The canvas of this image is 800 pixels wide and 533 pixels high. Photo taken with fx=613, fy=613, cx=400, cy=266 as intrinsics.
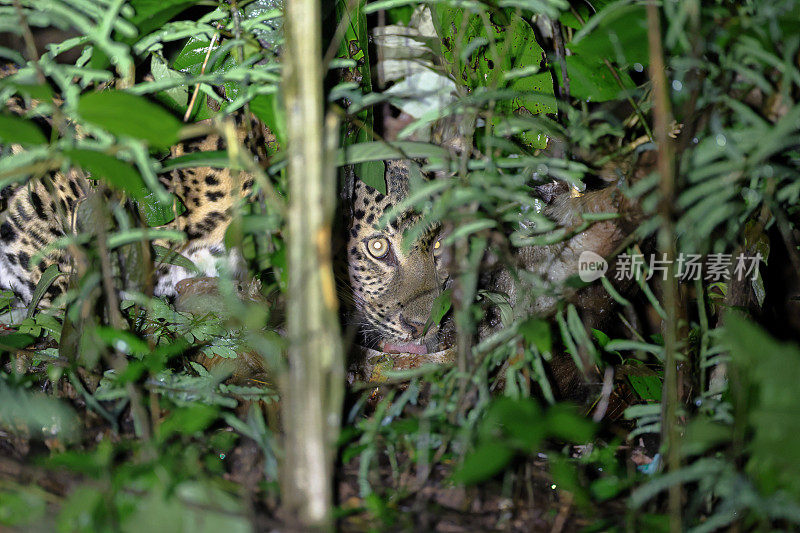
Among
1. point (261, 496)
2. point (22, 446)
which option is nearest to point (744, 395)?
point (261, 496)

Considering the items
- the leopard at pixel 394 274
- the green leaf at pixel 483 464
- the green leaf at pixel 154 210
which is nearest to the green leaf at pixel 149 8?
the green leaf at pixel 154 210

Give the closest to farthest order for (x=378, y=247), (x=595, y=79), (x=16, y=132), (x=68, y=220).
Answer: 1. (x=16, y=132)
2. (x=595, y=79)
3. (x=68, y=220)
4. (x=378, y=247)

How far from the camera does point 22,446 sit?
1.30 m

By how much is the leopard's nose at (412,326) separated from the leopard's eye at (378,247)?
1.06 feet

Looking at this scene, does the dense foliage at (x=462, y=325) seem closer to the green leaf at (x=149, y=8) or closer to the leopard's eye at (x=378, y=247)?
the green leaf at (x=149, y=8)

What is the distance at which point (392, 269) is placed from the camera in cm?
298

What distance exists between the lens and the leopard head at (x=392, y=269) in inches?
113

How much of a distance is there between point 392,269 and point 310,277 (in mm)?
2205

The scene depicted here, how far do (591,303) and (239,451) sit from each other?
1.39m

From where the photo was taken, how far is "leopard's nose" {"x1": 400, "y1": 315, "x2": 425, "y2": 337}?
2.89 metres

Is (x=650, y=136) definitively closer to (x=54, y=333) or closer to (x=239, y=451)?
(x=239, y=451)

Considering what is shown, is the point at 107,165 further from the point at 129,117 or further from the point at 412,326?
the point at 412,326

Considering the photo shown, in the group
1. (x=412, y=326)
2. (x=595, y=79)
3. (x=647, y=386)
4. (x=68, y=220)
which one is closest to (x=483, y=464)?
(x=595, y=79)

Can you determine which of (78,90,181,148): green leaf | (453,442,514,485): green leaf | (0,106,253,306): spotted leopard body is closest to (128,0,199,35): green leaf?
(78,90,181,148): green leaf
